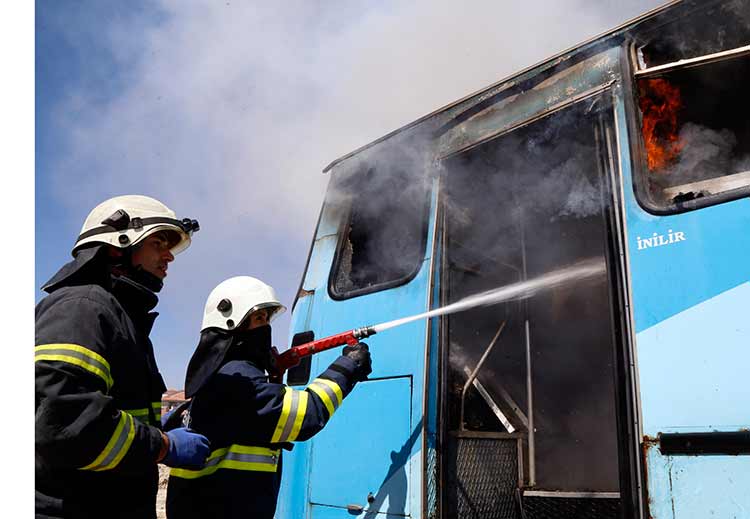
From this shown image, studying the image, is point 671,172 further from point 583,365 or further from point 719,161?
point 583,365

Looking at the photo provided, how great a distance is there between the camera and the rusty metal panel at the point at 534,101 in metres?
2.72

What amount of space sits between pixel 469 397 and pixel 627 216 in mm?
1690

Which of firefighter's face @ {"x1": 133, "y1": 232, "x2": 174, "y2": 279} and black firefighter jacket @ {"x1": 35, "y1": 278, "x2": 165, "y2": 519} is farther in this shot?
firefighter's face @ {"x1": 133, "y1": 232, "x2": 174, "y2": 279}

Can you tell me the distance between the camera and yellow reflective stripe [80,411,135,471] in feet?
5.83

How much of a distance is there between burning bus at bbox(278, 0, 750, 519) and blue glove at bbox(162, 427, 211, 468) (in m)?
1.18

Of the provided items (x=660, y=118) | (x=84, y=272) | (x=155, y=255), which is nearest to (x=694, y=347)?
(x=660, y=118)

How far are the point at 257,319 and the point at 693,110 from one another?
7.89 ft

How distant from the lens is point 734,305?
6.52ft

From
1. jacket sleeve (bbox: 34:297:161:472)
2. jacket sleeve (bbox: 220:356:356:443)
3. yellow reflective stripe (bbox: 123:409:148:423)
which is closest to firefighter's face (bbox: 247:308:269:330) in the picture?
jacket sleeve (bbox: 220:356:356:443)

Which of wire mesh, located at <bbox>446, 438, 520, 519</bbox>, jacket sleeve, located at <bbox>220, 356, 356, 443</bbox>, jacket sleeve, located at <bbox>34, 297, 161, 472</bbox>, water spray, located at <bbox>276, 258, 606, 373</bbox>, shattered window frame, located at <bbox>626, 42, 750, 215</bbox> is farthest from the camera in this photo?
water spray, located at <bbox>276, 258, 606, 373</bbox>

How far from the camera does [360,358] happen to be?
3.06m

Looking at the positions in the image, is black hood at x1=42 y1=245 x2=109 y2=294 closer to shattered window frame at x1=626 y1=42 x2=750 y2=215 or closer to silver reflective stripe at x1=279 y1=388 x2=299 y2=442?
silver reflective stripe at x1=279 y1=388 x2=299 y2=442

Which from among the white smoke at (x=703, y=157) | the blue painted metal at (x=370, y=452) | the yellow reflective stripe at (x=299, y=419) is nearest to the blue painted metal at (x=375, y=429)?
the blue painted metal at (x=370, y=452)

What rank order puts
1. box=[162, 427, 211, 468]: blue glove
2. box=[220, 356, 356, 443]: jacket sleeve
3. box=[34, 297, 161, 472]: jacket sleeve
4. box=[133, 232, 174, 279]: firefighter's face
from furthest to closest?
box=[220, 356, 356, 443]: jacket sleeve
box=[133, 232, 174, 279]: firefighter's face
box=[162, 427, 211, 468]: blue glove
box=[34, 297, 161, 472]: jacket sleeve
